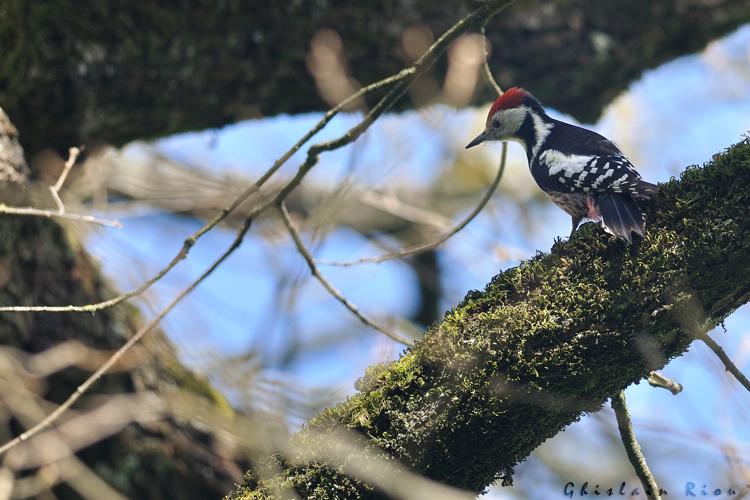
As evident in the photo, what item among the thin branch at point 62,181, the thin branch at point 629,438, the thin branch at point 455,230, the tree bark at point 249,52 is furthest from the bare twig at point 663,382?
the thin branch at point 62,181

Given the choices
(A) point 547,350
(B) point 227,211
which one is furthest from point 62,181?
(A) point 547,350

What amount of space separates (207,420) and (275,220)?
1316 millimetres

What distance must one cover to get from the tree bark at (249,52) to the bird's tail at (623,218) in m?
1.79

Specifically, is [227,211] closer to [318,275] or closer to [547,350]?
[318,275]

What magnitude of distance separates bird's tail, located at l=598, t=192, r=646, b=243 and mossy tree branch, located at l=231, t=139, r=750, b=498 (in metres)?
0.04

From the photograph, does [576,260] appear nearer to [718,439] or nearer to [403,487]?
[403,487]

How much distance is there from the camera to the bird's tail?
2.25 metres

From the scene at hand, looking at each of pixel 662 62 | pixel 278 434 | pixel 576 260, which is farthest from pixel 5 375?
pixel 662 62

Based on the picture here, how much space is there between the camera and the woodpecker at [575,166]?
2416 mm

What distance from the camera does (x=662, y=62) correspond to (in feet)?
13.9

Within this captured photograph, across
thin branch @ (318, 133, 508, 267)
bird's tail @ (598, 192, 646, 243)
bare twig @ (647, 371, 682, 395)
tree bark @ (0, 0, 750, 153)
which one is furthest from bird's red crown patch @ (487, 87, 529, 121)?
bare twig @ (647, 371, 682, 395)

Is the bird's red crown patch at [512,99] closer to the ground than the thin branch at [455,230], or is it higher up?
higher up

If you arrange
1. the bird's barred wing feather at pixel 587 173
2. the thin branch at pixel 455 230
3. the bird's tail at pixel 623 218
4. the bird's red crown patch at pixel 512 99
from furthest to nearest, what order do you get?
the bird's red crown patch at pixel 512 99 → the thin branch at pixel 455 230 → the bird's barred wing feather at pixel 587 173 → the bird's tail at pixel 623 218

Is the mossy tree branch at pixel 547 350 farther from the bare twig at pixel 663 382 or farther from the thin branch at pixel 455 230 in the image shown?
the thin branch at pixel 455 230
